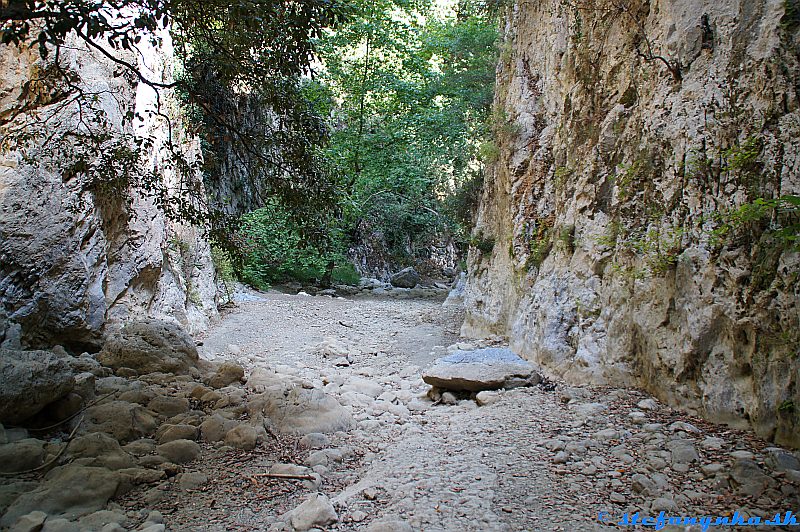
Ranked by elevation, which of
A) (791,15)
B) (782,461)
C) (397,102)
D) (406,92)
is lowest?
(782,461)

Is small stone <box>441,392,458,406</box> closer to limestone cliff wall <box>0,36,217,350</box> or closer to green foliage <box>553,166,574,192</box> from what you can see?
green foliage <box>553,166,574,192</box>

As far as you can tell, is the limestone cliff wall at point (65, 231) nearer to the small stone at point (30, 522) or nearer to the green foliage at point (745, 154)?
the small stone at point (30, 522)

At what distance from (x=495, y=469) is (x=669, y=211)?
2409 millimetres

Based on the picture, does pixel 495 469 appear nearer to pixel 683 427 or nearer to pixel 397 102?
pixel 683 427

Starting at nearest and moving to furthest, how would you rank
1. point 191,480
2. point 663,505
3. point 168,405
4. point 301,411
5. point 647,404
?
point 663,505 → point 191,480 → point 647,404 → point 168,405 → point 301,411

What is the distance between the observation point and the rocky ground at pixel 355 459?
2.49 m

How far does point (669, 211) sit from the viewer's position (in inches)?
152

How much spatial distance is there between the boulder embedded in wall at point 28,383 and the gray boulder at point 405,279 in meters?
15.0

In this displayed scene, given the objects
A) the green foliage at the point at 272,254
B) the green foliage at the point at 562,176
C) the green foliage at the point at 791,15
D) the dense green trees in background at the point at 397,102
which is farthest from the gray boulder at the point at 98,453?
the dense green trees in background at the point at 397,102

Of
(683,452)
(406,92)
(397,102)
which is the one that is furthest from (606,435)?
(397,102)

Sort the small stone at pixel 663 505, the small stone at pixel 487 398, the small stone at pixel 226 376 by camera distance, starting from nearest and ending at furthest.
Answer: the small stone at pixel 663 505
the small stone at pixel 487 398
the small stone at pixel 226 376

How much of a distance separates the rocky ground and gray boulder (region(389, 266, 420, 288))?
1299cm

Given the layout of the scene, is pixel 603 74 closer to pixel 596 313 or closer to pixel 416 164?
pixel 596 313

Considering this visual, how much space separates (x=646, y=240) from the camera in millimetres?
4090
